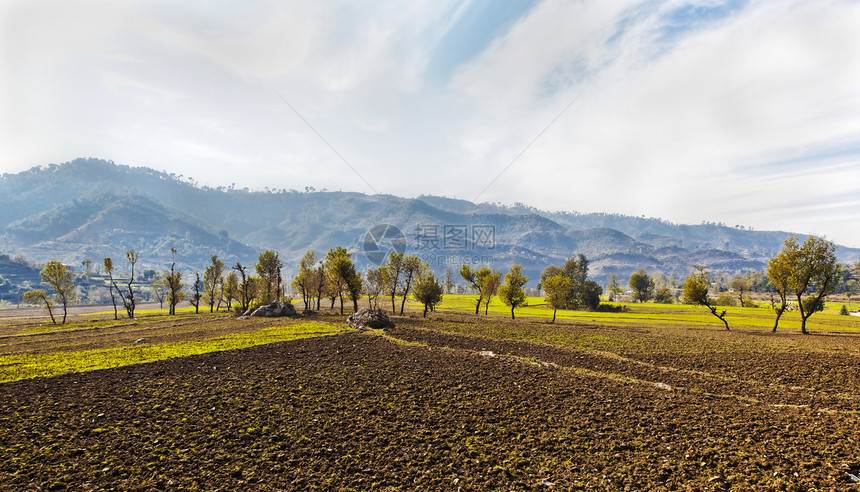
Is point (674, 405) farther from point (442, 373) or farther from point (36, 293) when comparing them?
point (36, 293)

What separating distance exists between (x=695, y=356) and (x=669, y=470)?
22316mm

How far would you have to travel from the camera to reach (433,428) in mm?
13773

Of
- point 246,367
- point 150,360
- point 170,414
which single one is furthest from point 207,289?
point 170,414

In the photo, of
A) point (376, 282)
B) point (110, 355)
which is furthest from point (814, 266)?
point (110, 355)

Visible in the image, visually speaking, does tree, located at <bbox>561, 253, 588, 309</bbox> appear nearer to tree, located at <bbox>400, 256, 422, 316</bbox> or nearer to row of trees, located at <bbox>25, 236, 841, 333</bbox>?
row of trees, located at <bbox>25, 236, 841, 333</bbox>

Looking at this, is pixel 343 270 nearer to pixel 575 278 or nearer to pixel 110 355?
pixel 110 355

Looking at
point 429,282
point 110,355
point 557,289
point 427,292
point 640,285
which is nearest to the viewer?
point 110,355

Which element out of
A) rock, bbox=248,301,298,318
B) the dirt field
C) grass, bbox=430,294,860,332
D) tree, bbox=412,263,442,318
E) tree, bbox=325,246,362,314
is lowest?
grass, bbox=430,294,860,332

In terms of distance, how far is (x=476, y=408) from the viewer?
15.8 m

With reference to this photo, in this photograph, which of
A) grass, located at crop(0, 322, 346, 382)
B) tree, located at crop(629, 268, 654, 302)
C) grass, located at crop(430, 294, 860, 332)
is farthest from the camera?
tree, located at crop(629, 268, 654, 302)

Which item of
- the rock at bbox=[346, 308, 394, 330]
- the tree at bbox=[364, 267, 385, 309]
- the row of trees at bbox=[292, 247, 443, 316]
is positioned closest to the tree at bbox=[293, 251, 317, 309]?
the row of trees at bbox=[292, 247, 443, 316]

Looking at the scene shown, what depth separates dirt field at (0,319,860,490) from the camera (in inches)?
409

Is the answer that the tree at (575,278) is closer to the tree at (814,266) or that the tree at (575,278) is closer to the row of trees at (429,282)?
the row of trees at (429,282)

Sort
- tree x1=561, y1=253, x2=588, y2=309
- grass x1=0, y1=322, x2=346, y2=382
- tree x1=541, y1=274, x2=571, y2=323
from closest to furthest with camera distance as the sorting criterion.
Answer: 1. grass x1=0, y1=322, x2=346, y2=382
2. tree x1=541, y1=274, x2=571, y2=323
3. tree x1=561, y1=253, x2=588, y2=309
